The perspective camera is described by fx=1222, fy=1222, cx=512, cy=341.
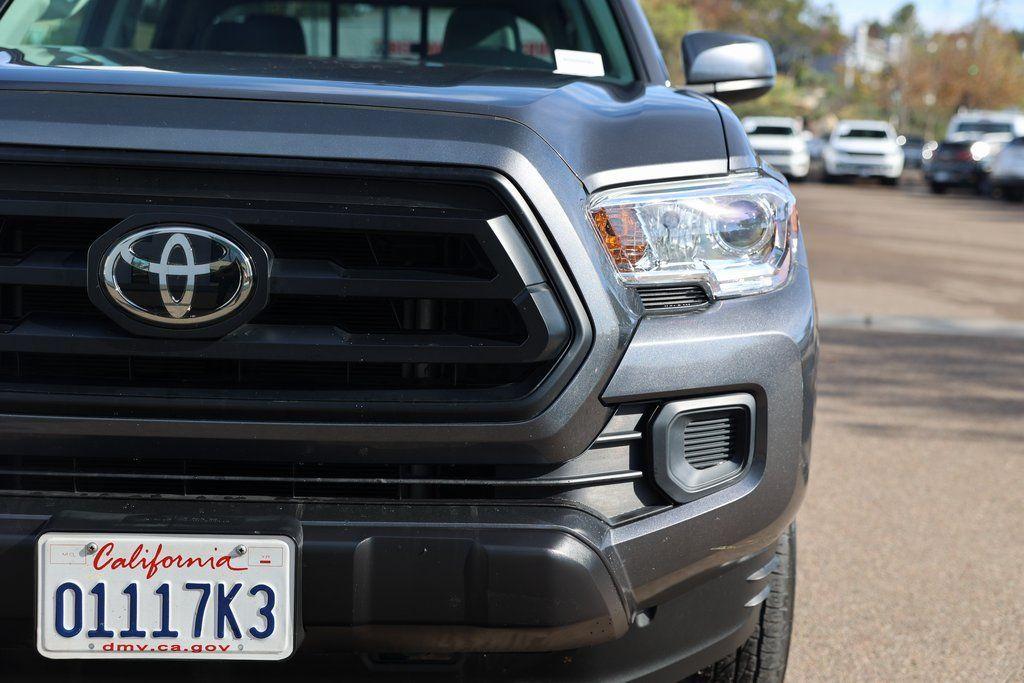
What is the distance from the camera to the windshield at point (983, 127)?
3322cm

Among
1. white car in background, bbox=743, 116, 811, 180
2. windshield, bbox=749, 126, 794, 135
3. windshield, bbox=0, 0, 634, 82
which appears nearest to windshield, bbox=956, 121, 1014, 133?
white car in background, bbox=743, 116, 811, 180

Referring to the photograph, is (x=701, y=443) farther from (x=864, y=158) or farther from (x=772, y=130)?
(x=772, y=130)

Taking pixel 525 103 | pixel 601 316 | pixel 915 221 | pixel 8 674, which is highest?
pixel 525 103

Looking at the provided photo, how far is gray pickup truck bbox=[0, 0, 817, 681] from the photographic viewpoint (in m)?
1.85

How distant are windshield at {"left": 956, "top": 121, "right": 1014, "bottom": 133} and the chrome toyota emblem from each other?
3431 cm

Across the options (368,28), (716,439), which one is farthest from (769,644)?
(368,28)

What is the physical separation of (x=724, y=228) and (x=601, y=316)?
0.33 m

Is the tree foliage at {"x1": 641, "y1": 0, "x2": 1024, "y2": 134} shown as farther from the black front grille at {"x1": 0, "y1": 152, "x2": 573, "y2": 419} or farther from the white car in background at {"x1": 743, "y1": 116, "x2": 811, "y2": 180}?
the black front grille at {"x1": 0, "y1": 152, "x2": 573, "y2": 419}

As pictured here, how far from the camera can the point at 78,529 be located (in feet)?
5.97

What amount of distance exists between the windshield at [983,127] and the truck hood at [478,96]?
110 feet

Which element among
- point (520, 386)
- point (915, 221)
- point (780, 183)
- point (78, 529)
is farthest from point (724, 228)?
point (915, 221)

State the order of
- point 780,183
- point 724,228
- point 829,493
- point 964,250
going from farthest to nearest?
point 964,250 < point 829,493 < point 780,183 < point 724,228

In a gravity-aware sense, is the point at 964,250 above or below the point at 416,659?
below

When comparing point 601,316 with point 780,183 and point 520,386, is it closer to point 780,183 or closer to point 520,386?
point 520,386
